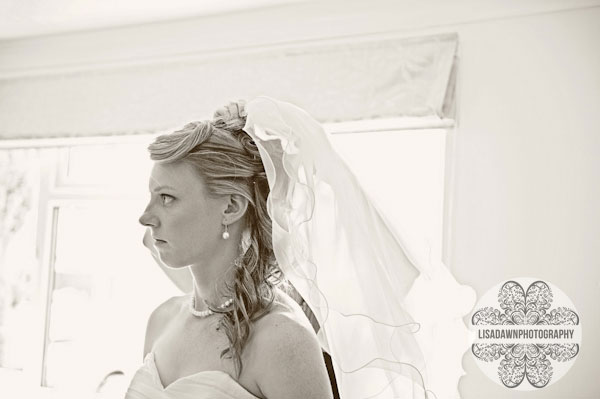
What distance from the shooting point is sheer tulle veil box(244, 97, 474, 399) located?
1372 millimetres

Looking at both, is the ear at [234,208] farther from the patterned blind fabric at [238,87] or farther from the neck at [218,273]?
the patterned blind fabric at [238,87]

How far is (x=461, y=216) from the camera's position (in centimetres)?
343

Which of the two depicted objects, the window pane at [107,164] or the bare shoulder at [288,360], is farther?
the window pane at [107,164]

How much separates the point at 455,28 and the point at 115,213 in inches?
99.6

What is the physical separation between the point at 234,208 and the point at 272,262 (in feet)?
0.50

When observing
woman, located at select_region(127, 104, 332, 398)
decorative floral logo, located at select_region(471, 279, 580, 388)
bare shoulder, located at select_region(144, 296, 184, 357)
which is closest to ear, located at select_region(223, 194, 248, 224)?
woman, located at select_region(127, 104, 332, 398)

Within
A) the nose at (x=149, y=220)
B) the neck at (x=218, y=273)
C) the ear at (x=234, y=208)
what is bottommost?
the neck at (x=218, y=273)

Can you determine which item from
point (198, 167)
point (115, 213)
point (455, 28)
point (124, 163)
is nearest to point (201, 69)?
point (124, 163)

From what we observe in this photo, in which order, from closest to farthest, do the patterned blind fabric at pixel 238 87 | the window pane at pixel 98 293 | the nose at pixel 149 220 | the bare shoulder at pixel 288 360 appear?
1. the bare shoulder at pixel 288 360
2. the nose at pixel 149 220
3. the patterned blind fabric at pixel 238 87
4. the window pane at pixel 98 293

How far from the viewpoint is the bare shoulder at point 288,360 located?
1.29 m

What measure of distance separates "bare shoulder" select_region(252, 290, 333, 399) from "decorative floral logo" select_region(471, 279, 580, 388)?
6.81ft

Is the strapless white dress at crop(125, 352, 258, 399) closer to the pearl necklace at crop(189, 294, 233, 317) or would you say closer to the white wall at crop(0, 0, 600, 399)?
the pearl necklace at crop(189, 294, 233, 317)

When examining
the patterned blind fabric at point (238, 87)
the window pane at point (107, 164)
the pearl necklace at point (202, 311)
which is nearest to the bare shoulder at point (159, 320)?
the pearl necklace at point (202, 311)

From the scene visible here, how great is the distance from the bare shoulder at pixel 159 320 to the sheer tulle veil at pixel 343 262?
486 millimetres
